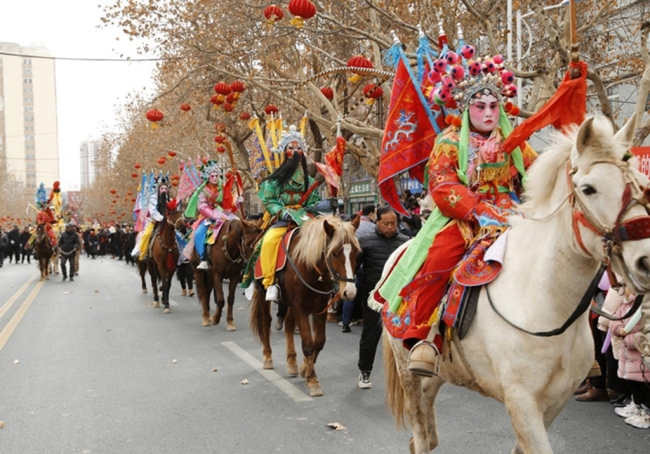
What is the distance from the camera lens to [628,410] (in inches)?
257

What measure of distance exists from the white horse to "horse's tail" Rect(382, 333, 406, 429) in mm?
1237

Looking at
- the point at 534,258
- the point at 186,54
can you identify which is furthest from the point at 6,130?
the point at 534,258

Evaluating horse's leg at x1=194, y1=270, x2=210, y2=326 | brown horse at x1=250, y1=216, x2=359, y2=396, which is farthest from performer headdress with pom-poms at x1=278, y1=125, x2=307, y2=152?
horse's leg at x1=194, y1=270, x2=210, y2=326

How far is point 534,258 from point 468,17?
11.9m

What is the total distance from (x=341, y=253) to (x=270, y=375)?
2.03m

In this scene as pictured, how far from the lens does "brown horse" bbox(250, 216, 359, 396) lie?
24.1 ft

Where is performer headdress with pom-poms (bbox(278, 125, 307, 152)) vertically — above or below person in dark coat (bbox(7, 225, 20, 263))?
above

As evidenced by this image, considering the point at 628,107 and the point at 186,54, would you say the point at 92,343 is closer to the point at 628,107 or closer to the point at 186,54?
the point at 186,54

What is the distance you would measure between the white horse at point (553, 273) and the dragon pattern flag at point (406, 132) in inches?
53.0

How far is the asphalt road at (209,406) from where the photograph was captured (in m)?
5.78

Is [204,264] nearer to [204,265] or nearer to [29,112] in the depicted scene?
[204,265]

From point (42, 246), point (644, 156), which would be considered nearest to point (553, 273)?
point (644, 156)

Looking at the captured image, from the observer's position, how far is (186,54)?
19.0 meters

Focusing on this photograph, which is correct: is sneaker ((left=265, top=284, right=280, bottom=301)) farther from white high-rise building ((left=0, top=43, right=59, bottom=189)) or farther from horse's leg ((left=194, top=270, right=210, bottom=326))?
white high-rise building ((left=0, top=43, right=59, bottom=189))
